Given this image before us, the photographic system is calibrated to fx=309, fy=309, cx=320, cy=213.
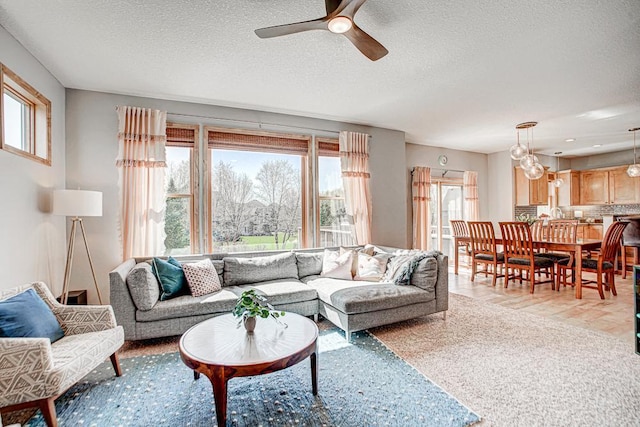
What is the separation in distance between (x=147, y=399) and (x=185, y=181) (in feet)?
8.58

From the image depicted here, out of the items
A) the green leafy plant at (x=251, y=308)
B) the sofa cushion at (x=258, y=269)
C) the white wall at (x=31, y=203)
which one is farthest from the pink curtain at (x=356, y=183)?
the white wall at (x=31, y=203)

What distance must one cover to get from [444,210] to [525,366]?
4.82 m

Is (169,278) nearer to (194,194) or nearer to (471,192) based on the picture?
(194,194)

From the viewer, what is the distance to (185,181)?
397 cm

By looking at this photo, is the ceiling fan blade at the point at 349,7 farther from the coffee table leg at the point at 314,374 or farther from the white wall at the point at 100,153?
the white wall at the point at 100,153

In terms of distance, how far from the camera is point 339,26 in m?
2.03

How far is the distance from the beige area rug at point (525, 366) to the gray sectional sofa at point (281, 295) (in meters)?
0.31

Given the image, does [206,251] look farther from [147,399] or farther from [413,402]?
[413,402]

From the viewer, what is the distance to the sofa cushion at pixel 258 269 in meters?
3.54

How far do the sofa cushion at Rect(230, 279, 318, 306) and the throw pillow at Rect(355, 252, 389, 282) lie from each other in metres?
0.67

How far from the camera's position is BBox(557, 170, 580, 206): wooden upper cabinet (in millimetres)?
7586

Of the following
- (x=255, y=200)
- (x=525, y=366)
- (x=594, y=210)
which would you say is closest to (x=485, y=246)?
(x=525, y=366)

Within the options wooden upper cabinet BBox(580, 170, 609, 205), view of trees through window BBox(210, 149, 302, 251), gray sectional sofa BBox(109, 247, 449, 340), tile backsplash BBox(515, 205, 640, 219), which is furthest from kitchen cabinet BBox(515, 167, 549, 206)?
view of trees through window BBox(210, 149, 302, 251)

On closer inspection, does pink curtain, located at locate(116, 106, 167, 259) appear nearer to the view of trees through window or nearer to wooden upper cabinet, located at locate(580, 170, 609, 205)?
the view of trees through window
